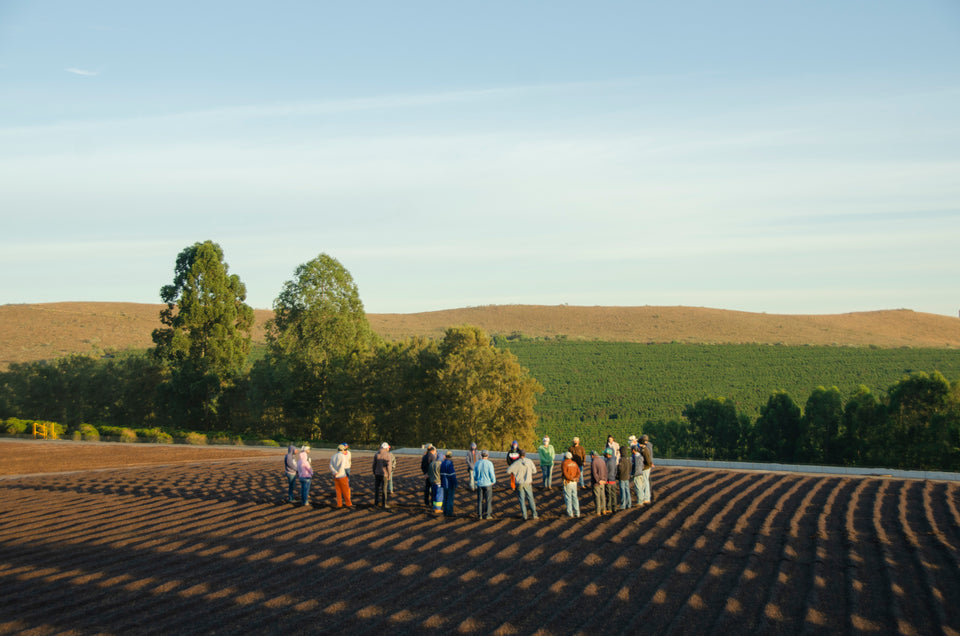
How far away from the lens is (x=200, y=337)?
50688 millimetres

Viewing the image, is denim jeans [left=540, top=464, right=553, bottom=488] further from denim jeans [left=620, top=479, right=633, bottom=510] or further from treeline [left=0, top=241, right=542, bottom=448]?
treeline [left=0, top=241, right=542, bottom=448]

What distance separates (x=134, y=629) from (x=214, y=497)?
33.7 feet

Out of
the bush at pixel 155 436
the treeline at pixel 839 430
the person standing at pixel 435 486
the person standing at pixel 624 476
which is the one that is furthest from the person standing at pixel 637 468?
the bush at pixel 155 436

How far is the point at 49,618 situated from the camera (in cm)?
938

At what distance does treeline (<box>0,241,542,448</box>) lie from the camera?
4297 centimetres

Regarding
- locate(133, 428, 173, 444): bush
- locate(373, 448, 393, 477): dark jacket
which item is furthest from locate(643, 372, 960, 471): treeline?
locate(133, 428, 173, 444): bush

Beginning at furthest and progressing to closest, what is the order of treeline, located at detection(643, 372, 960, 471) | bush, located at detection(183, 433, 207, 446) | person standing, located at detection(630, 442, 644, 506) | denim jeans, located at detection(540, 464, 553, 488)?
treeline, located at detection(643, 372, 960, 471) < bush, located at detection(183, 433, 207, 446) < denim jeans, located at detection(540, 464, 553, 488) < person standing, located at detection(630, 442, 644, 506)

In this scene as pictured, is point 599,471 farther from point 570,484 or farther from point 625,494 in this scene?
point 625,494

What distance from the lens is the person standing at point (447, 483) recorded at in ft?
51.9

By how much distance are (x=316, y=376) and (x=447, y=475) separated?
1364 inches

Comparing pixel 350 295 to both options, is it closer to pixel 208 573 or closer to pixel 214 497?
pixel 214 497

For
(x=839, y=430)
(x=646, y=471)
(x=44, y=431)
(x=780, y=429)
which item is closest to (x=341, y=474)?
(x=646, y=471)

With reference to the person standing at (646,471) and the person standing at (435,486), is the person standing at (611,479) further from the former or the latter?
the person standing at (435,486)

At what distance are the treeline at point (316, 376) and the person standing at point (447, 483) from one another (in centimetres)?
2551
